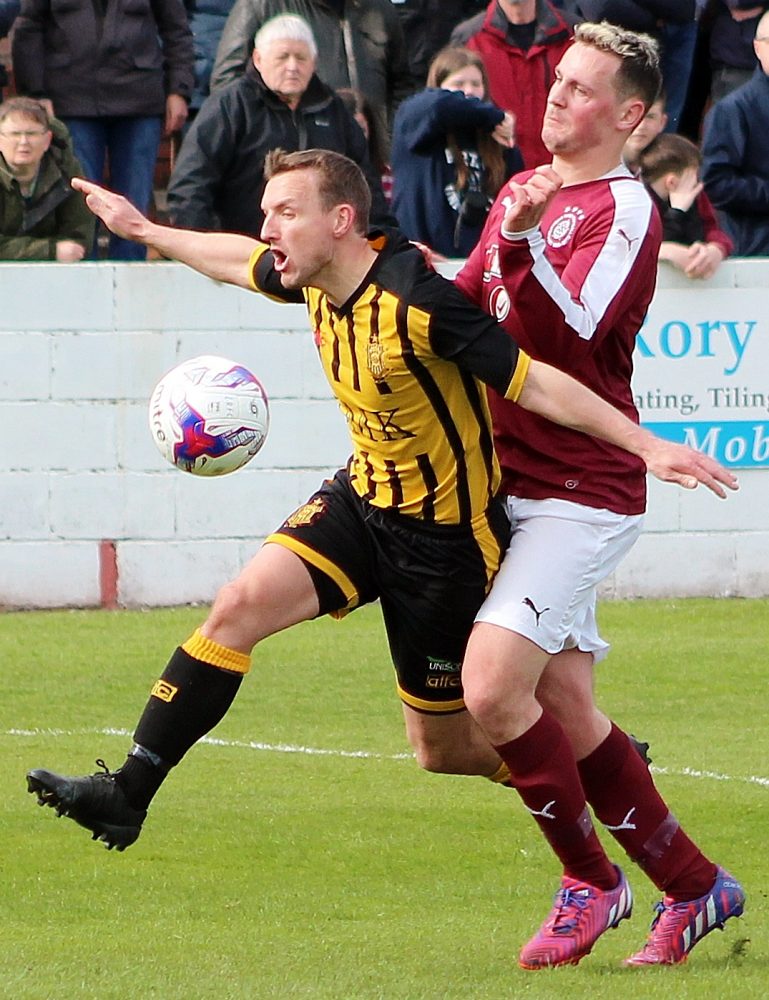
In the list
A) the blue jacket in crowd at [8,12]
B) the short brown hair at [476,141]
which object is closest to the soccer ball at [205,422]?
the short brown hair at [476,141]

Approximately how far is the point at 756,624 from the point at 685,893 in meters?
5.19

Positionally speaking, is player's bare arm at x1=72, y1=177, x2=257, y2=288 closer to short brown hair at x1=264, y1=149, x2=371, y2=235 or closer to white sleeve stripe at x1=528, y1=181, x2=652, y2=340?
short brown hair at x1=264, y1=149, x2=371, y2=235

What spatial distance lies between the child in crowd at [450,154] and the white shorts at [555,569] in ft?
17.6

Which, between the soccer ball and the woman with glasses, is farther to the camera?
the woman with glasses

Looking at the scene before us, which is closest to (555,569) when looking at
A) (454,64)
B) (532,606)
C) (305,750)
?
(532,606)

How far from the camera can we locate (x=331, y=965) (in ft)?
16.1

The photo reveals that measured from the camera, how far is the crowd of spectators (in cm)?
1023

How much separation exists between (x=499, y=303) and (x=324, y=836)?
223cm

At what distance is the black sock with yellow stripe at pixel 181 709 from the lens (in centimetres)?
498

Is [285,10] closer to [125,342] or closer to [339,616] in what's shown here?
[125,342]

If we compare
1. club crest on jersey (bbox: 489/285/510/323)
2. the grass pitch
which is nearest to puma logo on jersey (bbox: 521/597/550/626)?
club crest on jersey (bbox: 489/285/510/323)

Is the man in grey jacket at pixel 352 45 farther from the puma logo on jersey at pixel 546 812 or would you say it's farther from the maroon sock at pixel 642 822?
the puma logo on jersey at pixel 546 812

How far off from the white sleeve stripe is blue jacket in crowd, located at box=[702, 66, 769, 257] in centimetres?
628

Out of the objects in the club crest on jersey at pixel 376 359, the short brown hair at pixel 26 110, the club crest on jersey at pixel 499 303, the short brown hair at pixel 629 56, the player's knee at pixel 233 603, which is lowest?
the player's knee at pixel 233 603
